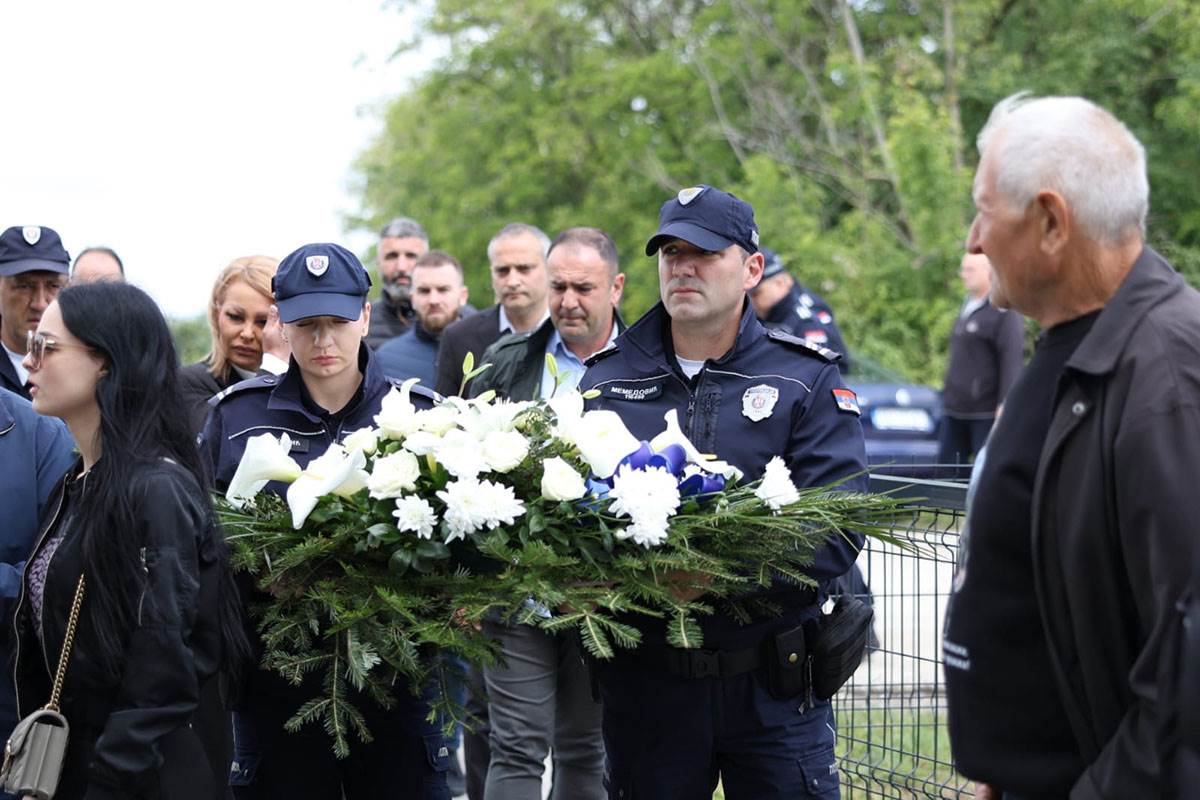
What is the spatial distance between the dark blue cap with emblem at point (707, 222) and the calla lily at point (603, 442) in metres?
0.71

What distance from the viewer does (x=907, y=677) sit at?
5293mm

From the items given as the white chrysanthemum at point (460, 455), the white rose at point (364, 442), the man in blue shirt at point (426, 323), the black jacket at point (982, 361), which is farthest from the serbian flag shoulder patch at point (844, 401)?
the black jacket at point (982, 361)

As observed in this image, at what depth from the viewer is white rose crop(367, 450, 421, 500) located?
3.80 meters

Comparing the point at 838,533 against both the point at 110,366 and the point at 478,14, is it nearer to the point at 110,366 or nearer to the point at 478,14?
the point at 110,366

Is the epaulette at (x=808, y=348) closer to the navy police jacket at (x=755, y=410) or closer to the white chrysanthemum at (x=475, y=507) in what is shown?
the navy police jacket at (x=755, y=410)

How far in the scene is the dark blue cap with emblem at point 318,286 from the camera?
14.7 feet

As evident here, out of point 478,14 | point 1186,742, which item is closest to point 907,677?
point 1186,742

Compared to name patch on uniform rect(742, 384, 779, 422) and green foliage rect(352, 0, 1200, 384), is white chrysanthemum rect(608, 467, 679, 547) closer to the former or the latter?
name patch on uniform rect(742, 384, 779, 422)

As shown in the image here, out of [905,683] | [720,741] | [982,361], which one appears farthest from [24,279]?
[982,361]

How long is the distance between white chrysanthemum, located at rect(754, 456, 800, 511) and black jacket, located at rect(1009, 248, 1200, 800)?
48.5 inches

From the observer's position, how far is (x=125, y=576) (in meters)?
3.47

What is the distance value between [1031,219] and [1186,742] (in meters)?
0.92

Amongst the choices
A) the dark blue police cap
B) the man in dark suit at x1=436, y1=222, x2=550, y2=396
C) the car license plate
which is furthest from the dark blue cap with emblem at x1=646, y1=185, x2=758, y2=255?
the car license plate

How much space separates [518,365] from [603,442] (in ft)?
7.34
